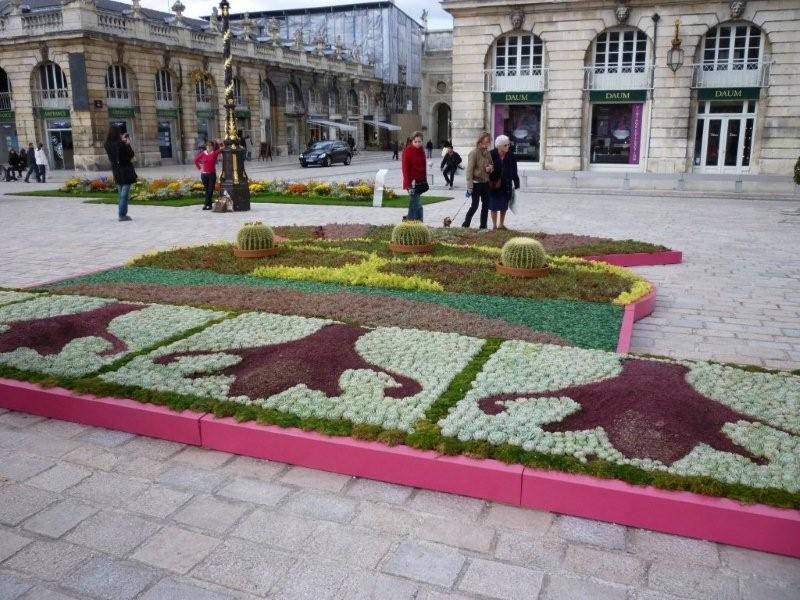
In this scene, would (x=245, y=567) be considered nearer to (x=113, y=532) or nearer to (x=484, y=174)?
(x=113, y=532)

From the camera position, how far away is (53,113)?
3900 centimetres

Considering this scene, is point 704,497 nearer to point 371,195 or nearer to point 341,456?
point 341,456

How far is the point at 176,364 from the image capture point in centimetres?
582

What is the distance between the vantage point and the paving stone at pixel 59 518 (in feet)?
12.7

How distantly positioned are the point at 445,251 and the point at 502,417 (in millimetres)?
6799

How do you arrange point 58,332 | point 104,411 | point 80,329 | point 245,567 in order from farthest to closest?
point 80,329
point 58,332
point 104,411
point 245,567

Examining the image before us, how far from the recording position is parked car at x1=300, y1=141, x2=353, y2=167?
134 feet

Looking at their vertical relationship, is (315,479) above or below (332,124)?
below

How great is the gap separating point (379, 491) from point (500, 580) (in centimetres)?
111

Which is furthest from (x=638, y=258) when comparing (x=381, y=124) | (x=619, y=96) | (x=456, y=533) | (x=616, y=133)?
(x=381, y=124)

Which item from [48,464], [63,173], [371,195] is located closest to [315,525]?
[48,464]

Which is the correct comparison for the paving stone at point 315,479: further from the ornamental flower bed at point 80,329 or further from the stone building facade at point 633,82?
the stone building facade at point 633,82

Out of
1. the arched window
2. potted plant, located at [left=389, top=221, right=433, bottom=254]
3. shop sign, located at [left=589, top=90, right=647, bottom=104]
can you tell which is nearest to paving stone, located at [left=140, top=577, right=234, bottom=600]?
potted plant, located at [left=389, top=221, right=433, bottom=254]

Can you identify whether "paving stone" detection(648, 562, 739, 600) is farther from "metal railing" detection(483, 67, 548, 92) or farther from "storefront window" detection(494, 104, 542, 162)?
"storefront window" detection(494, 104, 542, 162)
